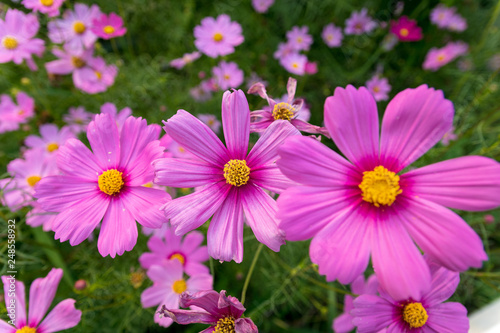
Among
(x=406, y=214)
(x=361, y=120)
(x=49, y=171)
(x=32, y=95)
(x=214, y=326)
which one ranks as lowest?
(x=214, y=326)

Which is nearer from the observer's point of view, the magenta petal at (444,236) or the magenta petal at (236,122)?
the magenta petal at (444,236)

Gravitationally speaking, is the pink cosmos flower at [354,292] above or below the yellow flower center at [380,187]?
below

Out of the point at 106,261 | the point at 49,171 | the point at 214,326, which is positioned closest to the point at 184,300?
the point at 214,326

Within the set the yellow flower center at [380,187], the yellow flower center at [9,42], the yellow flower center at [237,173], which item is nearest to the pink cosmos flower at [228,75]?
the yellow flower center at [9,42]

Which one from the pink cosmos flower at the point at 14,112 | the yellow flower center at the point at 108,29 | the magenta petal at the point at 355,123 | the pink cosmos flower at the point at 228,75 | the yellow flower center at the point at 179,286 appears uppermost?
the pink cosmos flower at the point at 228,75

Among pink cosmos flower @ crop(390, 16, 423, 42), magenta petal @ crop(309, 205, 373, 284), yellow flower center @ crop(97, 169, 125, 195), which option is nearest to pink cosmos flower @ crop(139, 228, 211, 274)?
yellow flower center @ crop(97, 169, 125, 195)

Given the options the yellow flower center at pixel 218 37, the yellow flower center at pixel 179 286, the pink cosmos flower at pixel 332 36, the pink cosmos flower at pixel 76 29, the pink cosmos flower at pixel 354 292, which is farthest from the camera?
the pink cosmos flower at pixel 332 36

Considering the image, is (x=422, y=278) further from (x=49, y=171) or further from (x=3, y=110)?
(x=3, y=110)

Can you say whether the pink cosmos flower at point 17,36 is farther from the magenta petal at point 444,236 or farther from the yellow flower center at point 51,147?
the magenta petal at point 444,236
